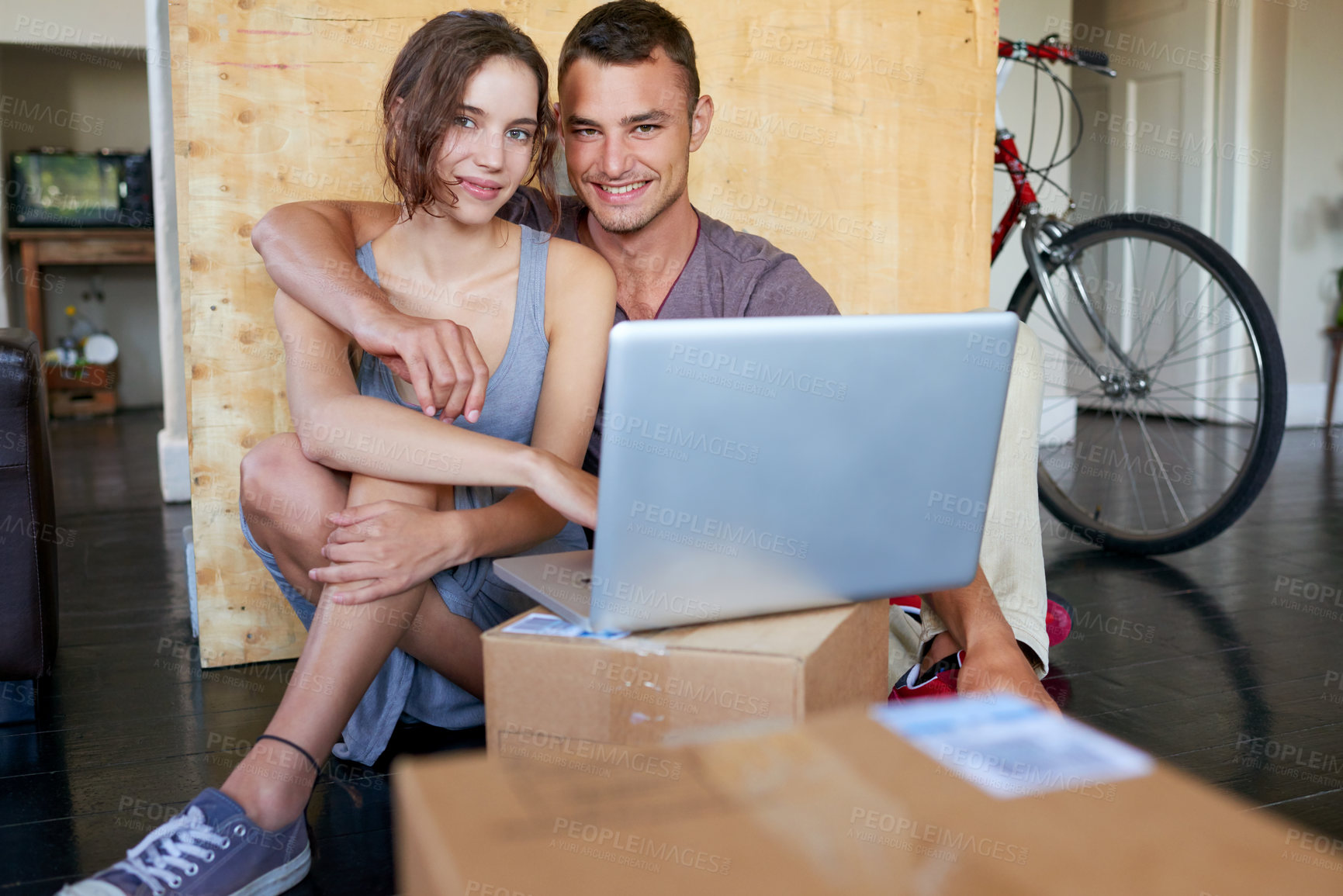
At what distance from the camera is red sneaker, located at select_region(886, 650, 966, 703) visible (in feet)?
4.05

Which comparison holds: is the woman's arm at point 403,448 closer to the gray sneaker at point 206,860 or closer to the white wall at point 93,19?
the gray sneaker at point 206,860

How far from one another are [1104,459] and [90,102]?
16.2ft

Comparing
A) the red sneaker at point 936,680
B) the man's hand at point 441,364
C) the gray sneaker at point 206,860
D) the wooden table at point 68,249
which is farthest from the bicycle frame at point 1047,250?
the wooden table at point 68,249

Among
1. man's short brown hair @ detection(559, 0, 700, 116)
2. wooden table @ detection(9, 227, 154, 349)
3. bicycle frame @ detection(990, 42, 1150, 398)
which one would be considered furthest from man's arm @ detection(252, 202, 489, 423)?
wooden table @ detection(9, 227, 154, 349)

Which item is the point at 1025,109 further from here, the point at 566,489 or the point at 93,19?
the point at 93,19

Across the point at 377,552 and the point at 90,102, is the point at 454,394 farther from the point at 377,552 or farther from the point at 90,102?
the point at 90,102

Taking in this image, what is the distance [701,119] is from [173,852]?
1.16 m

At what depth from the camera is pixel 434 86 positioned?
1208 millimetres

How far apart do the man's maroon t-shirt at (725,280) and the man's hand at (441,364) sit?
37 cm

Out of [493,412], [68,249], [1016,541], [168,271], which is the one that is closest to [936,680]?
[1016,541]

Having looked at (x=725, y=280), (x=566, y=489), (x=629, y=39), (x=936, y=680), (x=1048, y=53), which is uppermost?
(x=1048, y=53)

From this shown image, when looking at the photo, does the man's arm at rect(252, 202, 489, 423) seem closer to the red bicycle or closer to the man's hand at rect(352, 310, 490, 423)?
the man's hand at rect(352, 310, 490, 423)

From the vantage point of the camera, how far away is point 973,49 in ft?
6.54

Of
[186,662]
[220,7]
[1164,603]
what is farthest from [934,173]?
[186,662]
